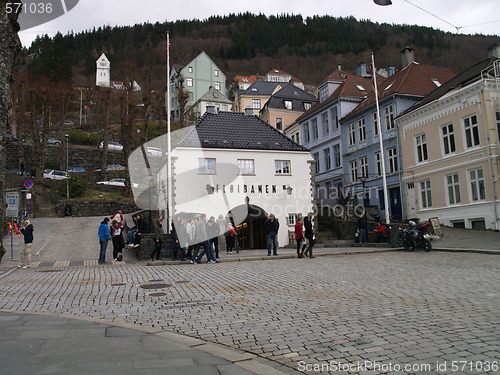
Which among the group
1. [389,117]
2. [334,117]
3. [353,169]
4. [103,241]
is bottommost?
[103,241]

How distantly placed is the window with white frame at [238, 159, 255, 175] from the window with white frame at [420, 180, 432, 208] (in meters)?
12.0

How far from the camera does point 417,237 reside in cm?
2017

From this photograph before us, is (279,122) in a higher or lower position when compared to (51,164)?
higher

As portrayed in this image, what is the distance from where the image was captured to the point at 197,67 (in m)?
92.0

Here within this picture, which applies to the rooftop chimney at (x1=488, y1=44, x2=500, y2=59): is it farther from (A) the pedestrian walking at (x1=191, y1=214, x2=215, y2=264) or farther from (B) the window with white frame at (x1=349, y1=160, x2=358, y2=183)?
(A) the pedestrian walking at (x1=191, y1=214, x2=215, y2=264)

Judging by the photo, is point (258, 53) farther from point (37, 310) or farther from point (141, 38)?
point (37, 310)

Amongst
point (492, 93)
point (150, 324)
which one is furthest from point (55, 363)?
point (492, 93)

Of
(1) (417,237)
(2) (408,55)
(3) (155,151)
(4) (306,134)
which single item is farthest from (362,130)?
(3) (155,151)

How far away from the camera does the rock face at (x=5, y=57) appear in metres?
14.1

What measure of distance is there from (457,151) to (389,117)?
321 inches

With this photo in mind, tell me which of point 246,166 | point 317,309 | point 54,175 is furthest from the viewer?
point 54,175

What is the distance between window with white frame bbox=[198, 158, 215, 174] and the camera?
92.9ft

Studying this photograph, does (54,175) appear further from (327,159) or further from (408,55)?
(408,55)

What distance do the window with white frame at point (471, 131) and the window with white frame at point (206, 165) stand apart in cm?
1575
